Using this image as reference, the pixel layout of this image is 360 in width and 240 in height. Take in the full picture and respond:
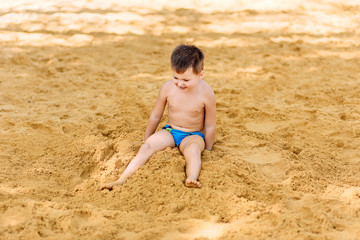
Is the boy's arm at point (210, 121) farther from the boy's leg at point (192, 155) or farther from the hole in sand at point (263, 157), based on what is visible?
the hole in sand at point (263, 157)

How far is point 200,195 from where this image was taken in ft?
7.90

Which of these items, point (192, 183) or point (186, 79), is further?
point (186, 79)

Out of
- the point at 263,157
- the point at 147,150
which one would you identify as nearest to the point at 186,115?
the point at 147,150

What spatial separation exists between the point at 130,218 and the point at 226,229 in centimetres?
54

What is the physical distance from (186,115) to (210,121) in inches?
7.6

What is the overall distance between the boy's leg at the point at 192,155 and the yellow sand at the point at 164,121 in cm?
6

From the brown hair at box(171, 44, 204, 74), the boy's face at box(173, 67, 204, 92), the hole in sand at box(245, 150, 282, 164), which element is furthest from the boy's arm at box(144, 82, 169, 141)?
the hole in sand at box(245, 150, 282, 164)

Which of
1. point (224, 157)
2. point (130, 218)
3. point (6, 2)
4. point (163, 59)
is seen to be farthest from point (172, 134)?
point (6, 2)

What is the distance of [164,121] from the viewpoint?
373 cm

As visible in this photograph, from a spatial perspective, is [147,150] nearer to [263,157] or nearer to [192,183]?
[192,183]

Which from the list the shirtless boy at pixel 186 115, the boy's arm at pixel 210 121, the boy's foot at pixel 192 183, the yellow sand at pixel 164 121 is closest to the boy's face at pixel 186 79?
the shirtless boy at pixel 186 115

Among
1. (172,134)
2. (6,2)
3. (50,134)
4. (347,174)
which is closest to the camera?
(347,174)

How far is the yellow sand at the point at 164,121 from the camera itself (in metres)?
2.20

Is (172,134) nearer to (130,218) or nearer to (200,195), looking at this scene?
(200,195)
